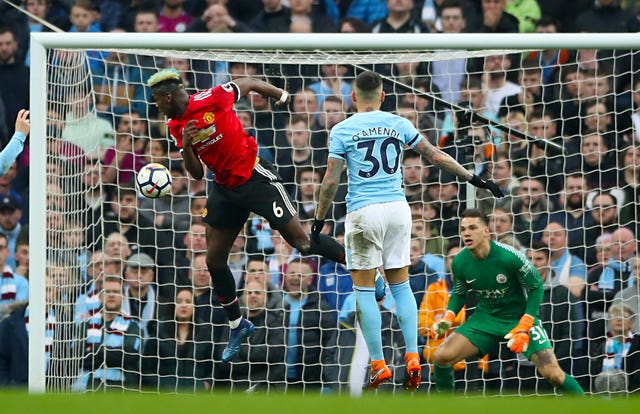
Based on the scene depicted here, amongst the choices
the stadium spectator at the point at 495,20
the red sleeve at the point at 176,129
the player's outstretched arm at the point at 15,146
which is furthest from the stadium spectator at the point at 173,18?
the red sleeve at the point at 176,129

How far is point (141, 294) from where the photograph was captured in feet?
35.8

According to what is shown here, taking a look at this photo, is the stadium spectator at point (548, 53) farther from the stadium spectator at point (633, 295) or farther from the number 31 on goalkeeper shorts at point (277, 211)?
the number 31 on goalkeeper shorts at point (277, 211)

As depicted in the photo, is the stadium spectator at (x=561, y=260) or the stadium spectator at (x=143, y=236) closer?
the stadium spectator at (x=561, y=260)

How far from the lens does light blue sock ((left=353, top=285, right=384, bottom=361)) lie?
29.0 ft

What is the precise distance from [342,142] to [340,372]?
262 centimetres

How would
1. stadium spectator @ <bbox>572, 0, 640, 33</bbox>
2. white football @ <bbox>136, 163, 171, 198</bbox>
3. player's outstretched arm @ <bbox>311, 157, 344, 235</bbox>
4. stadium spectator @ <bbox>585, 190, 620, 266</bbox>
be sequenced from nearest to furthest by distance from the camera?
player's outstretched arm @ <bbox>311, 157, 344, 235</bbox> → white football @ <bbox>136, 163, 171, 198</bbox> → stadium spectator @ <bbox>585, 190, 620, 266</bbox> → stadium spectator @ <bbox>572, 0, 640, 33</bbox>

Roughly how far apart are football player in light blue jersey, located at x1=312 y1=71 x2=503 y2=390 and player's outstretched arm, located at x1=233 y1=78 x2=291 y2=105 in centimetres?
56

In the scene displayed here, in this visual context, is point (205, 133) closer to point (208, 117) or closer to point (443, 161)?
point (208, 117)

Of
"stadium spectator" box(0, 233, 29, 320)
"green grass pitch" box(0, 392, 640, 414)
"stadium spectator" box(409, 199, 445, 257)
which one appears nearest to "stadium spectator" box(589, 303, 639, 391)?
"stadium spectator" box(409, 199, 445, 257)

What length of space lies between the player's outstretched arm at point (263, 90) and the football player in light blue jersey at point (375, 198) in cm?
A: 56

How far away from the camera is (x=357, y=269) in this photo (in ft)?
29.1

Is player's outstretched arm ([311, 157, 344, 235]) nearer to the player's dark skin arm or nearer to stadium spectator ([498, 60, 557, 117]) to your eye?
the player's dark skin arm

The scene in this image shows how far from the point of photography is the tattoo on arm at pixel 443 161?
28.6ft

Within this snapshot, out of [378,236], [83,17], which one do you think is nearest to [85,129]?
[83,17]
